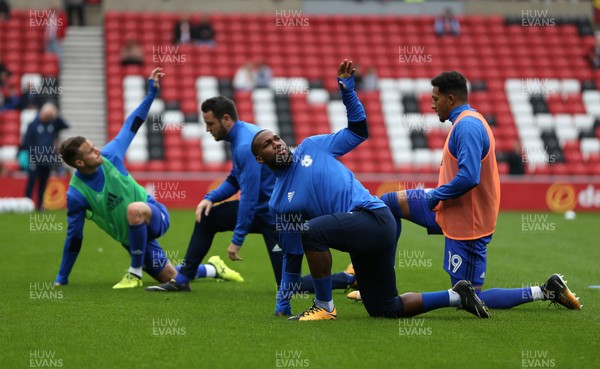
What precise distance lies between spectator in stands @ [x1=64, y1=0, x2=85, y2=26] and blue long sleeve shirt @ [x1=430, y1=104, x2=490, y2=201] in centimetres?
2478

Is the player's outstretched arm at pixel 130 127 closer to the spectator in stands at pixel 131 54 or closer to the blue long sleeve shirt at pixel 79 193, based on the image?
the blue long sleeve shirt at pixel 79 193

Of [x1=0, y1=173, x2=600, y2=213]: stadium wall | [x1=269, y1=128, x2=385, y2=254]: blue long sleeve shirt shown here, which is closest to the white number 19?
[x1=269, y1=128, x2=385, y2=254]: blue long sleeve shirt

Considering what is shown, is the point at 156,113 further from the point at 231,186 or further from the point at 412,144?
the point at 231,186

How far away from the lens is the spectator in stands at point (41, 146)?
2130 centimetres

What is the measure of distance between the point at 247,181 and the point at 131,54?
20281mm

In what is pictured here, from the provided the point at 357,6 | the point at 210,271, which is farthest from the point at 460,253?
the point at 357,6

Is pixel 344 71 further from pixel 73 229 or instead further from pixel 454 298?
pixel 73 229

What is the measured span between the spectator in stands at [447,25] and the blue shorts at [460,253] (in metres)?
24.2

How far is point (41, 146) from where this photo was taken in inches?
852

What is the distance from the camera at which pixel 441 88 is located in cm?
896

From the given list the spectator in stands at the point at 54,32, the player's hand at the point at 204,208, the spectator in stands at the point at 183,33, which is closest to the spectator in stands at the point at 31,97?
the spectator in stands at the point at 54,32

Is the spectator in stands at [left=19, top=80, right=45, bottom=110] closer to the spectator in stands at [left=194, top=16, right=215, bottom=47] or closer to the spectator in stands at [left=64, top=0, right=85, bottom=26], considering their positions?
the spectator in stands at [left=64, top=0, right=85, bottom=26]

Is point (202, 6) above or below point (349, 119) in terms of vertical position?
above

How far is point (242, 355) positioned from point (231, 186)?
371 centimetres
